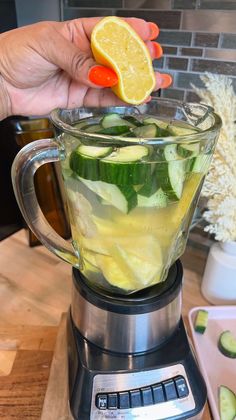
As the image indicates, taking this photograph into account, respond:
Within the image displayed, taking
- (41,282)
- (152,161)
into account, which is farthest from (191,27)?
(41,282)

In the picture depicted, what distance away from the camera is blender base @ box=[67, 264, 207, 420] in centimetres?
44

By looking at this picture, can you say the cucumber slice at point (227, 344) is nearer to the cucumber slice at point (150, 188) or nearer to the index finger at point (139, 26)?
the cucumber slice at point (150, 188)

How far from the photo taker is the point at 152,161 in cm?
38

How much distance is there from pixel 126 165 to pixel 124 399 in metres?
0.29

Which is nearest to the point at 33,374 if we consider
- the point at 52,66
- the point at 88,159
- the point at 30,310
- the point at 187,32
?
the point at 30,310

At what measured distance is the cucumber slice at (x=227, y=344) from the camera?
0.64m

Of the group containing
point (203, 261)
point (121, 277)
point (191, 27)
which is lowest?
point (203, 261)

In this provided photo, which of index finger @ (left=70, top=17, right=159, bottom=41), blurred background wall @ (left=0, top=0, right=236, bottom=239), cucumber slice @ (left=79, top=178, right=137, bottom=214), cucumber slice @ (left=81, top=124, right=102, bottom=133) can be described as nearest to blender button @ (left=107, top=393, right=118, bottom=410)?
cucumber slice @ (left=79, top=178, right=137, bottom=214)

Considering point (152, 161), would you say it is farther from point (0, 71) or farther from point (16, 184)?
point (0, 71)

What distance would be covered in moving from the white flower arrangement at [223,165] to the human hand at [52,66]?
0.10 meters

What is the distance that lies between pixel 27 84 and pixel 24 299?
1.48 feet

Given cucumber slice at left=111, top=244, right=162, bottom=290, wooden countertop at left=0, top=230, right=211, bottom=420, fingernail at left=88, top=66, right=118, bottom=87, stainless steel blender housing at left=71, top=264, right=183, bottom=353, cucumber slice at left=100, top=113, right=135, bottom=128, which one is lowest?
wooden countertop at left=0, top=230, right=211, bottom=420

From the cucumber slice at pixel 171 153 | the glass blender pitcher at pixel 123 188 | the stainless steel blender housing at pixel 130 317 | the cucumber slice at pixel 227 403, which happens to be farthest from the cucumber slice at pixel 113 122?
the cucumber slice at pixel 227 403

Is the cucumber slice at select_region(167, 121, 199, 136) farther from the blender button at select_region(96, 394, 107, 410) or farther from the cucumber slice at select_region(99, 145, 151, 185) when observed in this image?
the blender button at select_region(96, 394, 107, 410)
